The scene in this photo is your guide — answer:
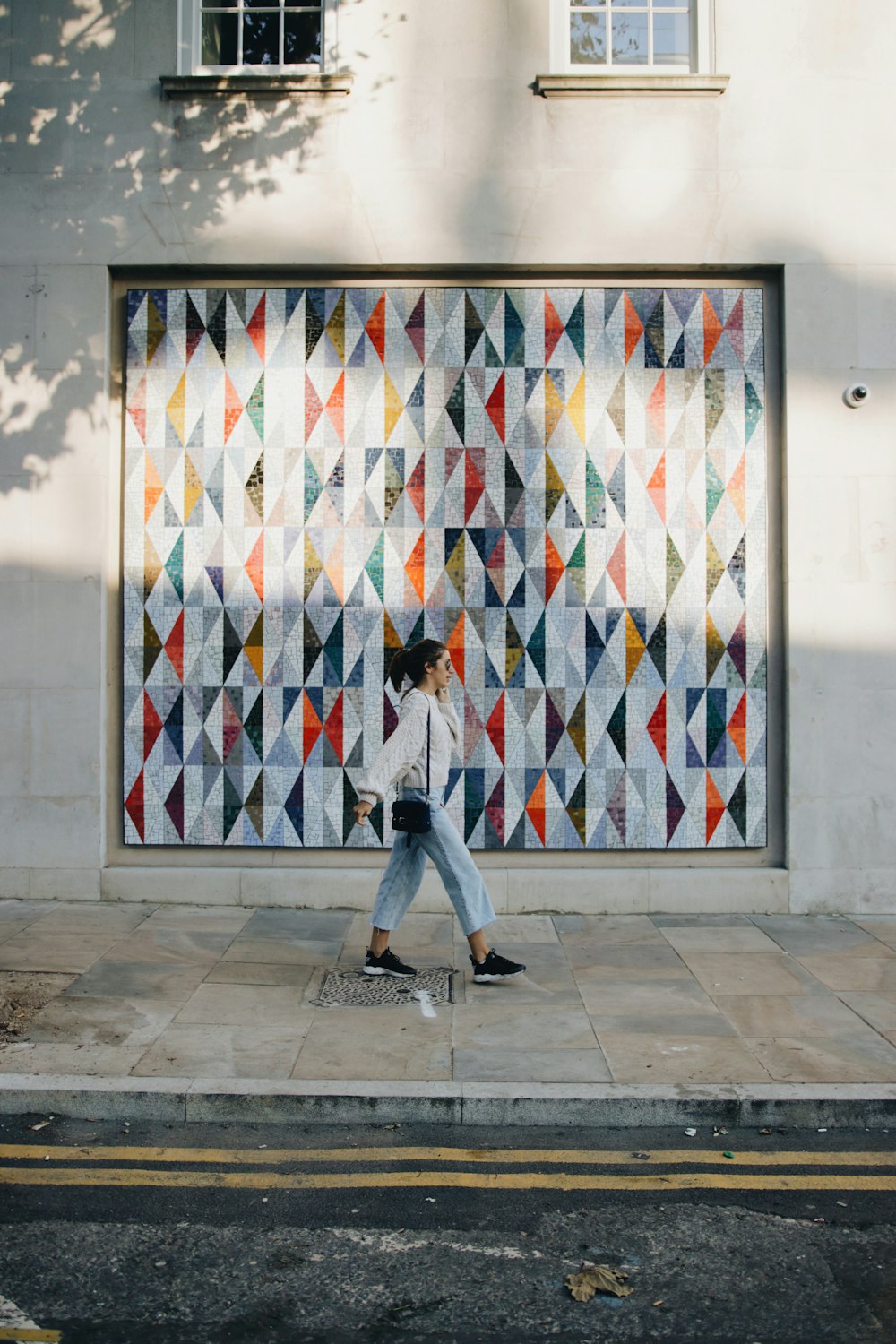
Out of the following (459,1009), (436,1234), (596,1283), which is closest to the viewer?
(596,1283)

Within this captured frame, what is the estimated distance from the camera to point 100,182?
843 centimetres

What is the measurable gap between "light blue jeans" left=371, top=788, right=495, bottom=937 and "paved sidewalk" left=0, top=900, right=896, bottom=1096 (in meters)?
0.47

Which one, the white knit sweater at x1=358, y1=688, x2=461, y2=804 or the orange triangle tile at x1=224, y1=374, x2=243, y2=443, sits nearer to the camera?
the white knit sweater at x1=358, y1=688, x2=461, y2=804

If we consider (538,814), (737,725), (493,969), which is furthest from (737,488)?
(493,969)

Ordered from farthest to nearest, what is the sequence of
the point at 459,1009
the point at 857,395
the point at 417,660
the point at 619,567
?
the point at 619,567 → the point at 857,395 → the point at 417,660 → the point at 459,1009

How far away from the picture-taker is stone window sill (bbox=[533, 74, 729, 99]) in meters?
8.23

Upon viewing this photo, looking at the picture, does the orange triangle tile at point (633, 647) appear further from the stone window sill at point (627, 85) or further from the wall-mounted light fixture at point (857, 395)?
the stone window sill at point (627, 85)

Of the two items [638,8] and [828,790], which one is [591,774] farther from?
[638,8]

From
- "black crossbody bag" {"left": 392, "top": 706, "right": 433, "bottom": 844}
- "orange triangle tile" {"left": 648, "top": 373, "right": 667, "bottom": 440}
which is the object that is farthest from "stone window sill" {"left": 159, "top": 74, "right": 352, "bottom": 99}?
"black crossbody bag" {"left": 392, "top": 706, "right": 433, "bottom": 844}

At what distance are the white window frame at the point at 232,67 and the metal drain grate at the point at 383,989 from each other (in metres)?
6.48

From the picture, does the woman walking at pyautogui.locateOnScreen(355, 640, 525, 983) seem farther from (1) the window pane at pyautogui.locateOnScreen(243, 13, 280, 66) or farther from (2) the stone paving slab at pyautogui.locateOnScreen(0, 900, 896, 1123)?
(1) the window pane at pyautogui.locateOnScreen(243, 13, 280, 66)

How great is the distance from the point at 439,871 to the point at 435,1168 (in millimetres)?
2236

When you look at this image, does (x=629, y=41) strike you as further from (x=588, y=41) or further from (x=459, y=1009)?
(x=459, y=1009)

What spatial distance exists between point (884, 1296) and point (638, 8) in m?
8.70
